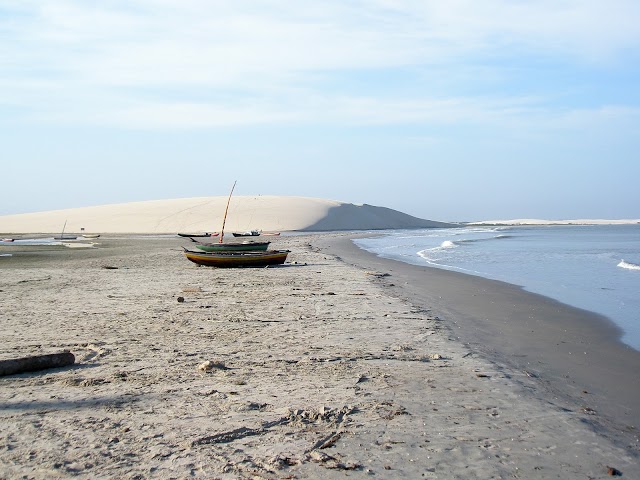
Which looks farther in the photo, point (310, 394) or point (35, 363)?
point (35, 363)

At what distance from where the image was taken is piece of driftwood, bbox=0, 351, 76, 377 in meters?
6.52

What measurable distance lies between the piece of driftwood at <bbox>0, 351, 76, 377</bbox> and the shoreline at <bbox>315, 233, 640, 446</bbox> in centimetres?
455

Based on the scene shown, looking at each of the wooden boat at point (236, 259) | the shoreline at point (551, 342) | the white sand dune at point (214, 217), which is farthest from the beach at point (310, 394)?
the white sand dune at point (214, 217)

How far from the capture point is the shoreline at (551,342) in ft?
20.4

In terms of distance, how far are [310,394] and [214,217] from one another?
92052 mm

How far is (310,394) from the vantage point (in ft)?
19.5

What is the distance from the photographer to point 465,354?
8.01 meters

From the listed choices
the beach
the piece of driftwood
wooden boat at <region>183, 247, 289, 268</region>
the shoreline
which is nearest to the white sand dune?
wooden boat at <region>183, 247, 289, 268</region>

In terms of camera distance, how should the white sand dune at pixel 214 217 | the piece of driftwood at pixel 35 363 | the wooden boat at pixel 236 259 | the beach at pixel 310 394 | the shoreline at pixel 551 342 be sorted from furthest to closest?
1. the white sand dune at pixel 214 217
2. the wooden boat at pixel 236 259
3. the piece of driftwood at pixel 35 363
4. the shoreline at pixel 551 342
5. the beach at pixel 310 394

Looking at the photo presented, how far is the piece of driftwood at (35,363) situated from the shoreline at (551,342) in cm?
455

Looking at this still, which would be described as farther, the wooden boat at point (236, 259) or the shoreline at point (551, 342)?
the wooden boat at point (236, 259)

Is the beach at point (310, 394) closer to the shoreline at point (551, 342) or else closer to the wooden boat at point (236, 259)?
the shoreline at point (551, 342)

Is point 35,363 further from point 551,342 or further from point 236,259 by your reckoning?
point 236,259

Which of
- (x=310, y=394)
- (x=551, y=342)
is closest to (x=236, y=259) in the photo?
(x=551, y=342)
